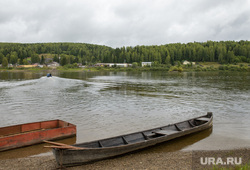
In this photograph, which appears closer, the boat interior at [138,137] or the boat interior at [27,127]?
the boat interior at [138,137]

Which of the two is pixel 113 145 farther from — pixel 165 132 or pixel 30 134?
pixel 30 134

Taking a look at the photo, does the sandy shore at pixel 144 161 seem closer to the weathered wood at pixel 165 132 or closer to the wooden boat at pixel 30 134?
the wooden boat at pixel 30 134

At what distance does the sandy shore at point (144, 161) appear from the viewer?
14.1m

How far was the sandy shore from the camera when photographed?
1409 centimetres

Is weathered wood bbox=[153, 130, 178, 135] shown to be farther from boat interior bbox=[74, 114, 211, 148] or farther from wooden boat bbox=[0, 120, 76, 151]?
wooden boat bbox=[0, 120, 76, 151]

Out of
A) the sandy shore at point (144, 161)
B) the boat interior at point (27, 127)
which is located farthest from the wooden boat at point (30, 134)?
the sandy shore at point (144, 161)

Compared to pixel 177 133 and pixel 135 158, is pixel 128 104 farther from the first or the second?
pixel 135 158

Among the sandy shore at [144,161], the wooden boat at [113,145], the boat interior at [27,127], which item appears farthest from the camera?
the boat interior at [27,127]

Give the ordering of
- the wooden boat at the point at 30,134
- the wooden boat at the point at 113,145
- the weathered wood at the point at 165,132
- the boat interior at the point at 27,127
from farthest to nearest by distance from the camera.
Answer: the boat interior at the point at 27,127, the weathered wood at the point at 165,132, the wooden boat at the point at 30,134, the wooden boat at the point at 113,145

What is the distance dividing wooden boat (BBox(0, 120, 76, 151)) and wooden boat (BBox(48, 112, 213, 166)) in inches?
189

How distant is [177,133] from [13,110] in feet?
82.6

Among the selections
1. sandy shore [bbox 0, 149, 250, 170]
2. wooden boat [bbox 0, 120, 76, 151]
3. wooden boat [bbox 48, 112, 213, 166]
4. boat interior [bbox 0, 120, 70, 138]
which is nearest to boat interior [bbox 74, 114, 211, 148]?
wooden boat [bbox 48, 112, 213, 166]

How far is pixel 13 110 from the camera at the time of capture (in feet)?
105

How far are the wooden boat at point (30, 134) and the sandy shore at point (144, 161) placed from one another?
169 cm
